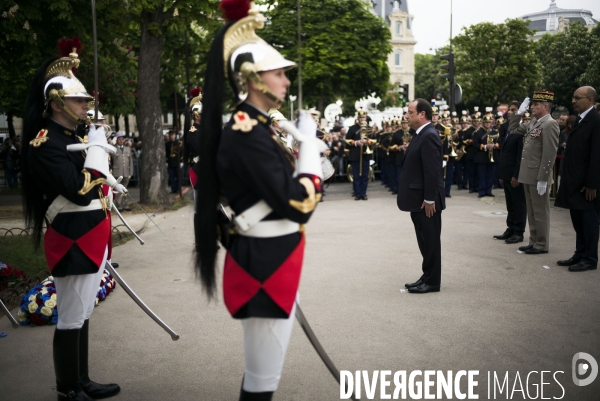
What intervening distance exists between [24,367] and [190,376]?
4.75ft

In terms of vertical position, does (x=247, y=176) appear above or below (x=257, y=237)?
above

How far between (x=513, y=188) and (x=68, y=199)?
8297 millimetres

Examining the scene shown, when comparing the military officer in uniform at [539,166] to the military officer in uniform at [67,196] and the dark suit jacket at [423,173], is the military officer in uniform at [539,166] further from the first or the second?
the military officer in uniform at [67,196]

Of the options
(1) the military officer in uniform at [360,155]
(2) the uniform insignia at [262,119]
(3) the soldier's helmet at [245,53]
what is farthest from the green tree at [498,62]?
(2) the uniform insignia at [262,119]

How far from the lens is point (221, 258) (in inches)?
360

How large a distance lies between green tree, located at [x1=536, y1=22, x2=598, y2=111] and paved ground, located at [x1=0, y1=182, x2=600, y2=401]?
42097 mm

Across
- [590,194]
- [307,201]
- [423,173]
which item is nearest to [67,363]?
[307,201]

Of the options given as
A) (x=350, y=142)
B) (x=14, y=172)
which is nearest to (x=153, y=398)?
(x=350, y=142)

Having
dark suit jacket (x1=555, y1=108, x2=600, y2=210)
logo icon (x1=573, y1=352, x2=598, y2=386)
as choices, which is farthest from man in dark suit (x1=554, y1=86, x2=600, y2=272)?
logo icon (x1=573, y1=352, x2=598, y2=386)

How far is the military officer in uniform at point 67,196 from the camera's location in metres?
4.08

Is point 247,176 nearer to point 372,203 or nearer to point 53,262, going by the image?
point 53,262

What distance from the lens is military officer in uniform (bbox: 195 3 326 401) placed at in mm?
3066

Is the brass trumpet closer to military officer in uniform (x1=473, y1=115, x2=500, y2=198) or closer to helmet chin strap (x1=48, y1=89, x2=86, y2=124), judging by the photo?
military officer in uniform (x1=473, y1=115, x2=500, y2=198)

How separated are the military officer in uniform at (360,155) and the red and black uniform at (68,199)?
1418 cm
